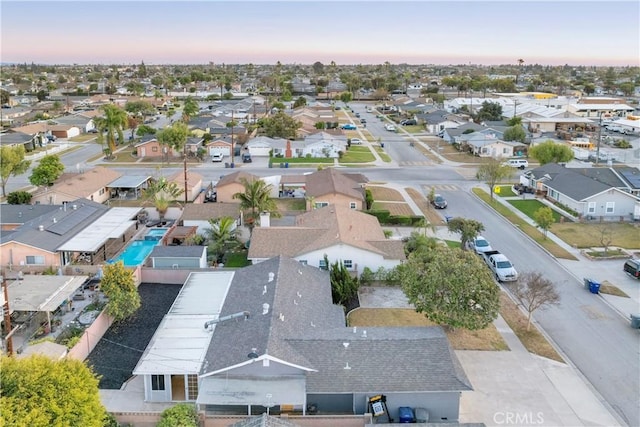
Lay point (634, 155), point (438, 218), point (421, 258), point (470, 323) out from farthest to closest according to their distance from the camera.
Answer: point (634, 155) → point (438, 218) → point (421, 258) → point (470, 323)

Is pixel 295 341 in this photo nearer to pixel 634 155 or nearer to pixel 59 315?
pixel 59 315

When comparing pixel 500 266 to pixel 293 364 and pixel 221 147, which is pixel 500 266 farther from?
pixel 221 147

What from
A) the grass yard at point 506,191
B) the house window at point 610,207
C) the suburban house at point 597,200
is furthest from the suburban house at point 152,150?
the house window at point 610,207

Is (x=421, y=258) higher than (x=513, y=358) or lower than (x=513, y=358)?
higher

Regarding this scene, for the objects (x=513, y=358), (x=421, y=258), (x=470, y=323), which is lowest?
(x=513, y=358)

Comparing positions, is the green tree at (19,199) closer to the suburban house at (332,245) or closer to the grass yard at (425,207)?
the suburban house at (332,245)

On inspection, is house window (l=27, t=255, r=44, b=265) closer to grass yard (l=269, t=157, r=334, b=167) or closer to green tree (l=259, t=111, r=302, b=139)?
grass yard (l=269, t=157, r=334, b=167)

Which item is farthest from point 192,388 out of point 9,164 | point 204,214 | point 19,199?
point 9,164

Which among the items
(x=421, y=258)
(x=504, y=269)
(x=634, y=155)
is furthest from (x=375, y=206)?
(x=634, y=155)
